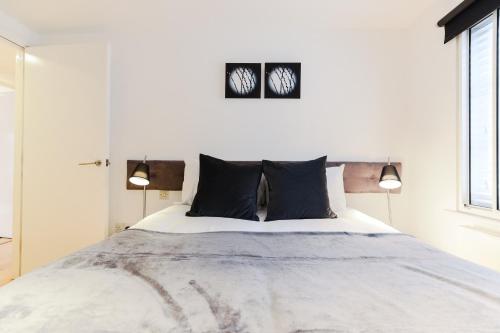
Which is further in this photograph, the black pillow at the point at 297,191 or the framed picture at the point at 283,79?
the framed picture at the point at 283,79

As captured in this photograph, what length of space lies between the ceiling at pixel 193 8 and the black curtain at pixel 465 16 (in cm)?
28

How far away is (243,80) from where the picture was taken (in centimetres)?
228

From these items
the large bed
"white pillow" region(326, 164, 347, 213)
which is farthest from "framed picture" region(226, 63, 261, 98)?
the large bed

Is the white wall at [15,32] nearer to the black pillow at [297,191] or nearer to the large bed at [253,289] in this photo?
the large bed at [253,289]

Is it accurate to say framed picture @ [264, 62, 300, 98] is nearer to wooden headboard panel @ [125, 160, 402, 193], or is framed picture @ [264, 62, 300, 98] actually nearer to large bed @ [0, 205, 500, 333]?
wooden headboard panel @ [125, 160, 402, 193]

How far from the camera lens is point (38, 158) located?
7.39 feet

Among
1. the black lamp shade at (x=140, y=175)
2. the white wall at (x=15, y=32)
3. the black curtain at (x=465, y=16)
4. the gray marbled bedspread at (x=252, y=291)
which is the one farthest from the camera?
the white wall at (x=15, y=32)

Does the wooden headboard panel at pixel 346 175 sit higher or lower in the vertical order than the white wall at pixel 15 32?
lower

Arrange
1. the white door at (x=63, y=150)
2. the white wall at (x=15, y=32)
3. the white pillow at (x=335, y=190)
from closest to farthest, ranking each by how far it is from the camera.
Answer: the white pillow at (x=335, y=190) → the white wall at (x=15, y=32) → the white door at (x=63, y=150)

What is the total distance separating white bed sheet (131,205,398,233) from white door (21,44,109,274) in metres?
0.99

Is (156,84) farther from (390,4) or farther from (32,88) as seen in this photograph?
(390,4)

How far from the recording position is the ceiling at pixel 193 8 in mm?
2004

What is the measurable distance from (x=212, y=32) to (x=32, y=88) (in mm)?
1662

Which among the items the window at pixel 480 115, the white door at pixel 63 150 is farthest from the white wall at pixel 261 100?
the window at pixel 480 115
